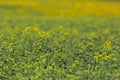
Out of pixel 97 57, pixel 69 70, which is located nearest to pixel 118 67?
pixel 97 57

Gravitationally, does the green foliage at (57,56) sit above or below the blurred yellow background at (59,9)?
above

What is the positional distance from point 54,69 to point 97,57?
1.67m

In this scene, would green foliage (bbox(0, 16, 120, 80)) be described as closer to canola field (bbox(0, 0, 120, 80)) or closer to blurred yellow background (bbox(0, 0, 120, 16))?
canola field (bbox(0, 0, 120, 80))

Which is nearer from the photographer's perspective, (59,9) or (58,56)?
(58,56)

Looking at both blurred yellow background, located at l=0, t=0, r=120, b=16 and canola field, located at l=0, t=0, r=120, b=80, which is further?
blurred yellow background, located at l=0, t=0, r=120, b=16

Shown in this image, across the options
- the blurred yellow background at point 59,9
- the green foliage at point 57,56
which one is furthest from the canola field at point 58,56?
the blurred yellow background at point 59,9

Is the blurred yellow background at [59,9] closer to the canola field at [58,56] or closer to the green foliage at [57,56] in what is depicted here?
the canola field at [58,56]

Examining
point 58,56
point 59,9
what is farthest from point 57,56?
point 59,9

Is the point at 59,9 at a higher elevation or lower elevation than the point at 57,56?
lower

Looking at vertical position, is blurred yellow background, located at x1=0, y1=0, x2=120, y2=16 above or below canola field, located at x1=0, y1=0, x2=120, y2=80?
below

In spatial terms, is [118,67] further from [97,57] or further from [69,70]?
[69,70]

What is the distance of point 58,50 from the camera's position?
1168 cm

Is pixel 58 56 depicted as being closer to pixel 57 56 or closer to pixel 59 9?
pixel 57 56

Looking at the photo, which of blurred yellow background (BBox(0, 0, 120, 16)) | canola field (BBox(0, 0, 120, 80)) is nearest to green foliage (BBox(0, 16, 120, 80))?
canola field (BBox(0, 0, 120, 80))
